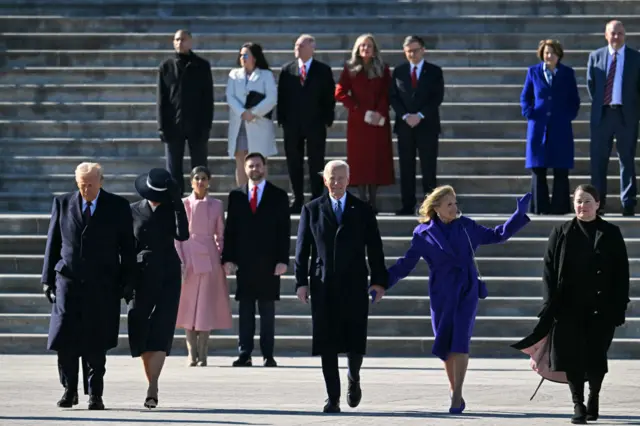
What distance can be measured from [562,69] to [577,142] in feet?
5.55

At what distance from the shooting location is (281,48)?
23406 mm

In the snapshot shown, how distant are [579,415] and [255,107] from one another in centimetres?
751

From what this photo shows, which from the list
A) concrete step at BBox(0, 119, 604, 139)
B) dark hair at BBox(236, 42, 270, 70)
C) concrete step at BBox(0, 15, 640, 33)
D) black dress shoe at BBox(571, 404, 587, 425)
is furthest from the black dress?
concrete step at BBox(0, 15, 640, 33)

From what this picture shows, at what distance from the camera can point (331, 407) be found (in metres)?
13.4

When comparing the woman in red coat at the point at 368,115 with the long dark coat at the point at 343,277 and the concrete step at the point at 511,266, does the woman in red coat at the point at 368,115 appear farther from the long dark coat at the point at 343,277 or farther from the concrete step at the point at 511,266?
the long dark coat at the point at 343,277

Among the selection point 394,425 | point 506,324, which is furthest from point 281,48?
point 394,425

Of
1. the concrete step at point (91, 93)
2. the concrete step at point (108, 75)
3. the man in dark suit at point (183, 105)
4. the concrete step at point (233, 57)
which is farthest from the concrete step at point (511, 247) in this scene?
the concrete step at point (233, 57)

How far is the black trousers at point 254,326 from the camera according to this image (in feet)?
55.3

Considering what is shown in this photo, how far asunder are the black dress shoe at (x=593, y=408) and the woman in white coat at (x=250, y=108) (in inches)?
285

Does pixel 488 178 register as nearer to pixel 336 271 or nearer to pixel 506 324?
pixel 506 324

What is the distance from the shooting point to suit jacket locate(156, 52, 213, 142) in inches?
774

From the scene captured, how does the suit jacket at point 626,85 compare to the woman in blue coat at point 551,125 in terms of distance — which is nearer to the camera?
the suit jacket at point 626,85

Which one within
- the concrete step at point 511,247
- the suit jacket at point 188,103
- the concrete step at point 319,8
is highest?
the concrete step at point 319,8

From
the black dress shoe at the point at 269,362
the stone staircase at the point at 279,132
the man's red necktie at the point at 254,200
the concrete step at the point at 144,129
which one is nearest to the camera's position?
the black dress shoe at the point at 269,362
